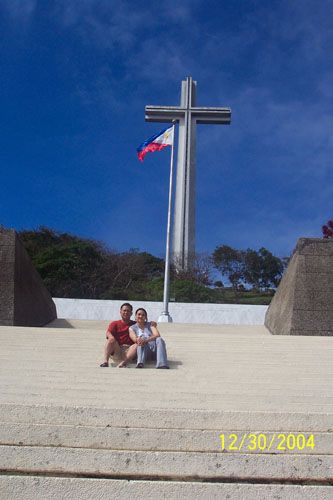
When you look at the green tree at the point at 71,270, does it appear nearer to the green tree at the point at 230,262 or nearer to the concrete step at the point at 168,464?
the green tree at the point at 230,262

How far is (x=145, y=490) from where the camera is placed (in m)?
2.53

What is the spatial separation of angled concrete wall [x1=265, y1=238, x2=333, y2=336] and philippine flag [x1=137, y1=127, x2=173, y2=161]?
691 centimetres

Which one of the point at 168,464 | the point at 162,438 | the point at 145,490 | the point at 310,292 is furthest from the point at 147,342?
the point at 310,292

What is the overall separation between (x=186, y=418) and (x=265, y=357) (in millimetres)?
2477

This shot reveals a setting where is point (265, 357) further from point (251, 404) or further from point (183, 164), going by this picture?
point (183, 164)

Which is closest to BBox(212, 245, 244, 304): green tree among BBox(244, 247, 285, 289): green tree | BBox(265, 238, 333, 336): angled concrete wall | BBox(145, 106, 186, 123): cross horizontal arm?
BBox(244, 247, 285, 289): green tree

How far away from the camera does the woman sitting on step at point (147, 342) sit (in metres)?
4.45

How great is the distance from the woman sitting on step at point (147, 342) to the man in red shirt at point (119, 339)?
0.35 ft

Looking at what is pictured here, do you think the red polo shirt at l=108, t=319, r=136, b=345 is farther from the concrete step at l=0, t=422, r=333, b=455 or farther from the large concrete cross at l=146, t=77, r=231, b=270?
the large concrete cross at l=146, t=77, r=231, b=270

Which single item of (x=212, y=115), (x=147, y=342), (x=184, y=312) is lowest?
(x=147, y=342)

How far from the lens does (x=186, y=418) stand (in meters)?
2.92

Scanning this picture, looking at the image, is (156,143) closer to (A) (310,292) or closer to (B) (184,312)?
(B) (184,312)

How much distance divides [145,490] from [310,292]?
248 inches
